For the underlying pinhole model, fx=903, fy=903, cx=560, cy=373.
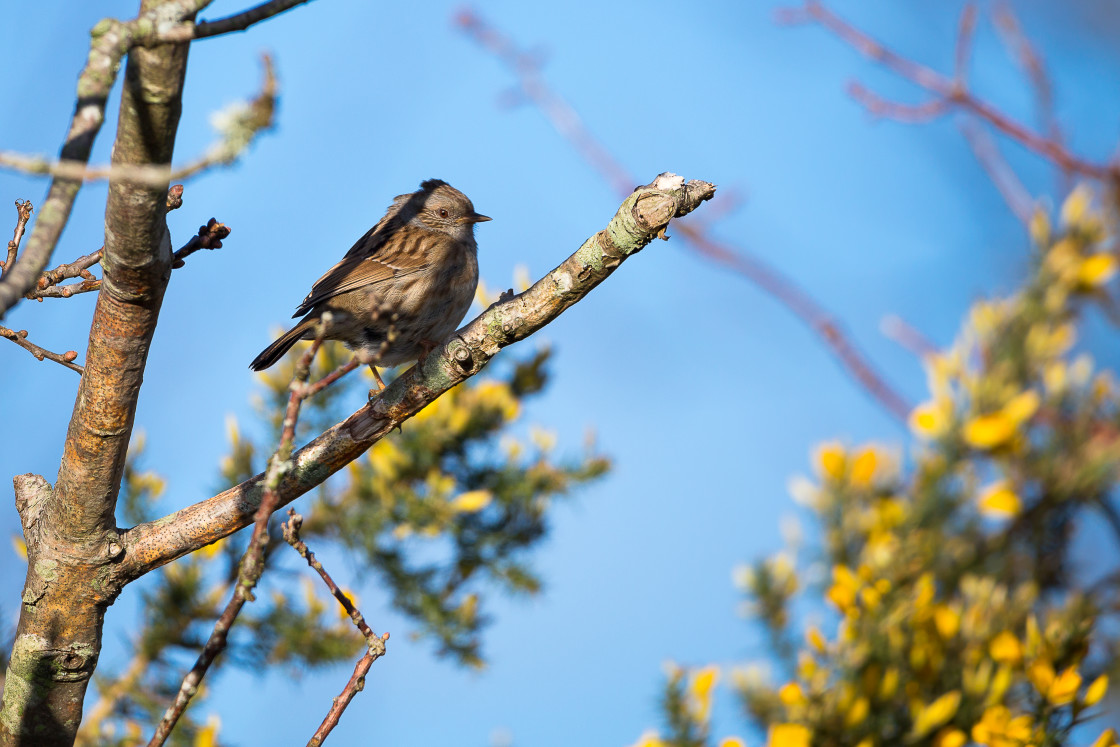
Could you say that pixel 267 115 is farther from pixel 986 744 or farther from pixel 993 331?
pixel 993 331

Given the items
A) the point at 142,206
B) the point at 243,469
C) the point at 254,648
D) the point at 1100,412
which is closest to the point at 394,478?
the point at 243,469

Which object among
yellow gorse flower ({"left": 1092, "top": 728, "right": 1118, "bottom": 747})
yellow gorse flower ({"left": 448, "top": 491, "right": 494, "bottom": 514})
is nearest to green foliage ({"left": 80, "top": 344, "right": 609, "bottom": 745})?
yellow gorse flower ({"left": 448, "top": 491, "right": 494, "bottom": 514})

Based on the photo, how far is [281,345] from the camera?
3.33 meters

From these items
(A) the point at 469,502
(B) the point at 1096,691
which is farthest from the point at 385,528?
(B) the point at 1096,691

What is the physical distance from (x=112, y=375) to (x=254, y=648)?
1.98 meters

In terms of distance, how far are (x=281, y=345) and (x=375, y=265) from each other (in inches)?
29.3

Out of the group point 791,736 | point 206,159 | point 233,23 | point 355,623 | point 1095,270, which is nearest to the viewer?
point 206,159

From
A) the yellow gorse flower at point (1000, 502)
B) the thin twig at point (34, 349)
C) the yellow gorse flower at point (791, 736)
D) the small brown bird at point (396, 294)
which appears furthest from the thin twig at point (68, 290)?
the yellow gorse flower at point (1000, 502)

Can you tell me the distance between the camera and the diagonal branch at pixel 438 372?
184 cm

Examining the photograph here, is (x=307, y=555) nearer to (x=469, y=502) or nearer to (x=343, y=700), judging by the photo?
(x=343, y=700)

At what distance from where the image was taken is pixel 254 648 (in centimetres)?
341

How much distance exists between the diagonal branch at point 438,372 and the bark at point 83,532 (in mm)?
87

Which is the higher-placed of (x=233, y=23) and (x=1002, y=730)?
(x=233, y=23)

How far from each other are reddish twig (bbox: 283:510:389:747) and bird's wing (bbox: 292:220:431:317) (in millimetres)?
2256
